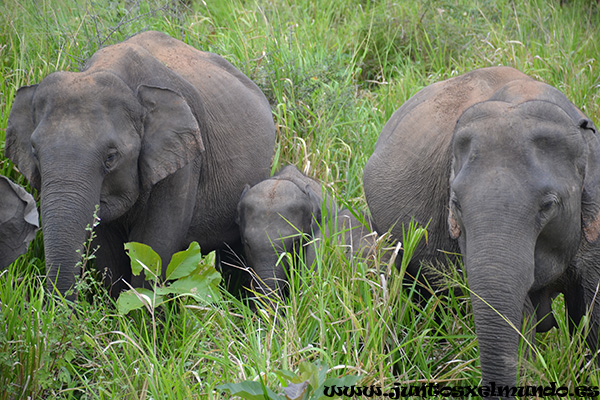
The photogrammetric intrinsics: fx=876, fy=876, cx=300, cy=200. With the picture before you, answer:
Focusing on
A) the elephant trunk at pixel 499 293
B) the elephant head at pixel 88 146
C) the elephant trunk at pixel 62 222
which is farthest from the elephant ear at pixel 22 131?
the elephant trunk at pixel 499 293

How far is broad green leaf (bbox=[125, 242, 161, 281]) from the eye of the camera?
14.4ft

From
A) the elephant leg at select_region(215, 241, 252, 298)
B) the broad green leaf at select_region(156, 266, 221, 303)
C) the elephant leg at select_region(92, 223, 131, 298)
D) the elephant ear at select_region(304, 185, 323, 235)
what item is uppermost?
the broad green leaf at select_region(156, 266, 221, 303)

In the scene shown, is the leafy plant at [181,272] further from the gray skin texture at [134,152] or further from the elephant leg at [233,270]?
the elephant leg at [233,270]

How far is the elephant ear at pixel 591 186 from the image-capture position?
381cm

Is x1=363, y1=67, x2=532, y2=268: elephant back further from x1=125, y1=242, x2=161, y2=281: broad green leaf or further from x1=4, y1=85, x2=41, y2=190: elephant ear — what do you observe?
x1=4, y1=85, x2=41, y2=190: elephant ear

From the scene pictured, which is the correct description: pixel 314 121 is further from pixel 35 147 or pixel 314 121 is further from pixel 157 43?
pixel 35 147

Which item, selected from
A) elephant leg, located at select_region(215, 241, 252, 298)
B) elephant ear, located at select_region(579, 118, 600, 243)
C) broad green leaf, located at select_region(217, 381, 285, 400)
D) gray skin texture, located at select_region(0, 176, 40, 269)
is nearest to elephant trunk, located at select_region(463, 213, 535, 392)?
elephant ear, located at select_region(579, 118, 600, 243)

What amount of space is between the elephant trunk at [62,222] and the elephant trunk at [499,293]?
205 cm

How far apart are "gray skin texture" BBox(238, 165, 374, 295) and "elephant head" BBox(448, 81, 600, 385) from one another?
170cm

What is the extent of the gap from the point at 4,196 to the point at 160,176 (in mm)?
1046

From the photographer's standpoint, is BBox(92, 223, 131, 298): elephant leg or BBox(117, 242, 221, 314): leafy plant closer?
BBox(117, 242, 221, 314): leafy plant

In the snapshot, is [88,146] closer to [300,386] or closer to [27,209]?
[27,209]

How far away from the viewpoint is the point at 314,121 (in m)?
7.13

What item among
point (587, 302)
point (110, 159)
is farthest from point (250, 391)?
point (110, 159)
